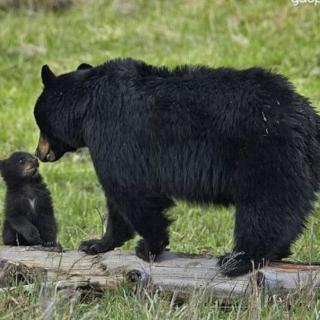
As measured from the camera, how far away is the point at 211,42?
1274 cm

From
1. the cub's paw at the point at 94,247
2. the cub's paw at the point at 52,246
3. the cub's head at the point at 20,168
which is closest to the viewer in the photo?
the cub's paw at the point at 52,246

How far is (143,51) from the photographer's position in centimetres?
1280

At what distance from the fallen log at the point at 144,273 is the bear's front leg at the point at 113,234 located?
25cm

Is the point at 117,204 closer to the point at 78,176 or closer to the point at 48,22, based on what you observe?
the point at 78,176

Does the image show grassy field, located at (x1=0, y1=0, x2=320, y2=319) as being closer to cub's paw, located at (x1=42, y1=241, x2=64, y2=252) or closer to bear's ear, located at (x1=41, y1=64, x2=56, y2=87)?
cub's paw, located at (x1=42, y1=241, x2=64, y2=252)

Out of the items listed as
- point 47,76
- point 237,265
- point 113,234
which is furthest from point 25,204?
point 237,265

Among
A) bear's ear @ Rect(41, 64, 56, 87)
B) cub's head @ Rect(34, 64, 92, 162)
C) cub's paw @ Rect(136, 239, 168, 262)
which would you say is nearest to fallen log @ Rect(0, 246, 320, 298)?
cub's paw @ Rect(136, 239, 168, 262)

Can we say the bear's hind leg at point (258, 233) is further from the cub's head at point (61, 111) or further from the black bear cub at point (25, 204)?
the black bear cub at point (25, 204)

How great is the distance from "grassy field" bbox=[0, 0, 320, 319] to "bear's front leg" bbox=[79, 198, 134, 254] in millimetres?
940

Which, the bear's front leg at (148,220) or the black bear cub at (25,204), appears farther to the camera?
the black bear cub at (25,204)

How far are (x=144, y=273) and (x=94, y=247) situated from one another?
62cm

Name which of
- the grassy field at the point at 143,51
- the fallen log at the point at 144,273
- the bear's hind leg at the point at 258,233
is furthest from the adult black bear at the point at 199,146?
the grassy field at the point at 143,51

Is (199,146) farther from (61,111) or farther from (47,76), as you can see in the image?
(47,76)

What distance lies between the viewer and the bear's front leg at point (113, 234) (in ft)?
19.3
